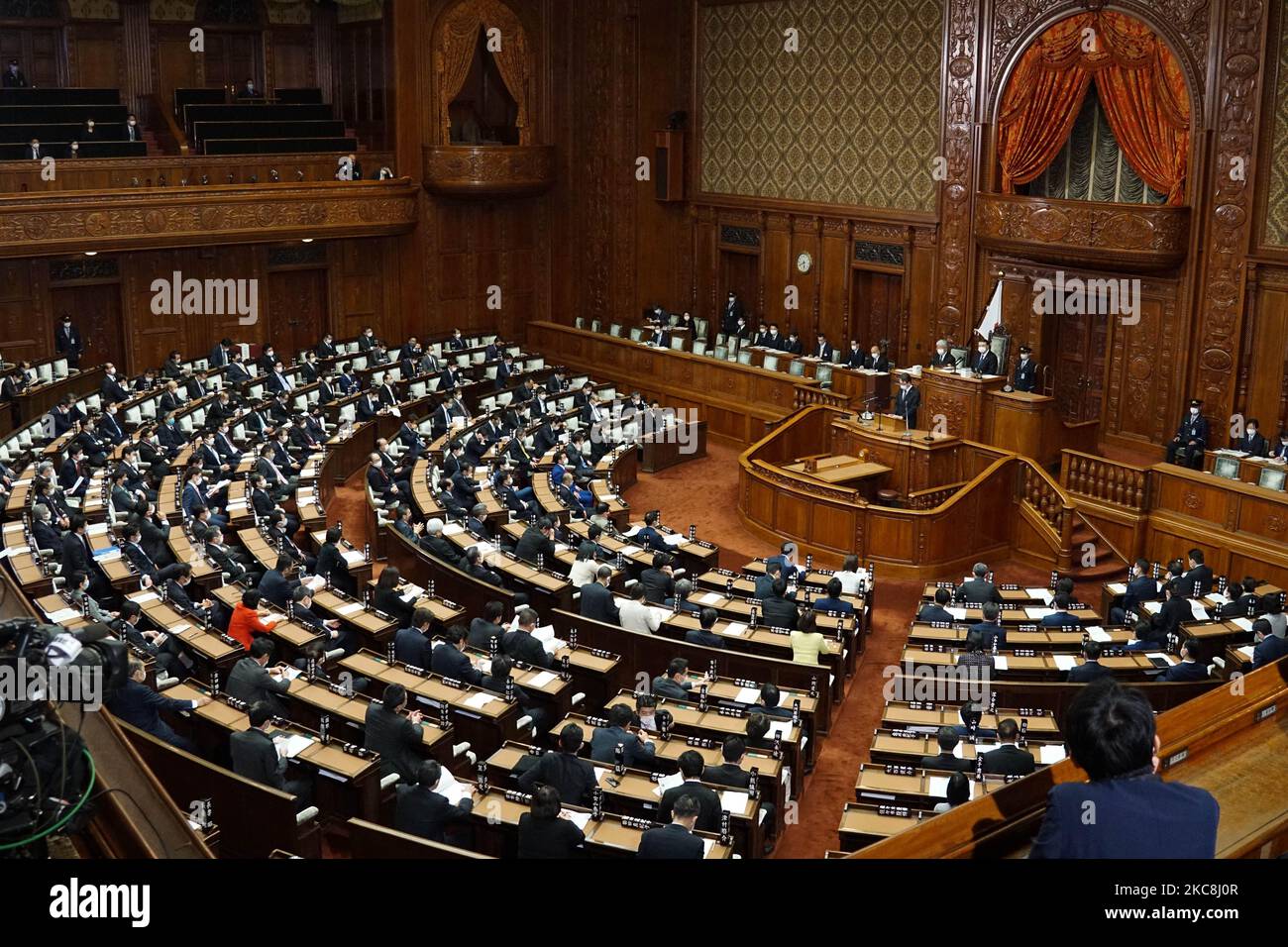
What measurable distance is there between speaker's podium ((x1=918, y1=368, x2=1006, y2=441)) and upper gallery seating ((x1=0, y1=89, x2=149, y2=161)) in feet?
43.5

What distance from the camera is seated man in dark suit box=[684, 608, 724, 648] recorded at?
33.8 feet

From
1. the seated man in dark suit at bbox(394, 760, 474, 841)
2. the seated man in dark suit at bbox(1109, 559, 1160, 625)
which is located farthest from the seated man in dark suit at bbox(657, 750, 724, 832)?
the seated man in dark suit at bbox(1109, 559, 1160, 625)

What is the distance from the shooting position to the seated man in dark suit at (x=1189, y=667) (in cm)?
961

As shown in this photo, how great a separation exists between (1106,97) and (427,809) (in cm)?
1442

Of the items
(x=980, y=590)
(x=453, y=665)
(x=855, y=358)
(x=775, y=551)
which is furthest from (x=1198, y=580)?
→ (x=855, y=358)

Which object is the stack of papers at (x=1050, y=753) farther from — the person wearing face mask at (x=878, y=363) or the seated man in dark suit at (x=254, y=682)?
the person wearing face mask at (x=878, y=363)

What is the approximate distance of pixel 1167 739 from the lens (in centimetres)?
397

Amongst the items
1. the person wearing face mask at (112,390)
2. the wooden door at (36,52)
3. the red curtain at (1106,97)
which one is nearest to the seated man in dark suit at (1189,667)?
the red curtain at (1106,97)

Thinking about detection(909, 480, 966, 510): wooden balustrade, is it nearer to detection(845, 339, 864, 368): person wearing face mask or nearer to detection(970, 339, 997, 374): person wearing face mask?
detection(970, 339, 997, 374): person wearing face mask

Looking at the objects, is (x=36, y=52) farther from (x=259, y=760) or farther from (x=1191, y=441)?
(x=1191, y=441)

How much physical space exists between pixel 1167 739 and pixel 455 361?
61.8 ft

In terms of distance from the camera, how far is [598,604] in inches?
428

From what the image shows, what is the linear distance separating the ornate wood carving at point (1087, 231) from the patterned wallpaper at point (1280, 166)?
102cm
